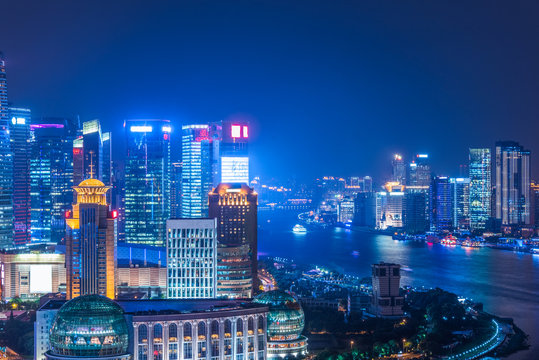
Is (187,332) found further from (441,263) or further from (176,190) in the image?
(176,190)

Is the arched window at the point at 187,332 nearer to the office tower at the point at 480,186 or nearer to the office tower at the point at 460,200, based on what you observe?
the office tower at the point at 480,186

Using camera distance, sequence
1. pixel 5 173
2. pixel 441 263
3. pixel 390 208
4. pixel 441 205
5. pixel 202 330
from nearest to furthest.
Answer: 1. pixel 202 330
2. pixel 5 173
3. pixel 441 263
4. pixel 441 205
5. pixel 390 208

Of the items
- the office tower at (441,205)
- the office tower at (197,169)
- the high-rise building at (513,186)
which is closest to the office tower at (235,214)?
the office tower at (197,169)

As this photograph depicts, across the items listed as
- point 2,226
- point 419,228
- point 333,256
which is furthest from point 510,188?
point 2,226

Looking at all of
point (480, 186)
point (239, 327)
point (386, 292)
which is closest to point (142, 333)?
point (239, 327)

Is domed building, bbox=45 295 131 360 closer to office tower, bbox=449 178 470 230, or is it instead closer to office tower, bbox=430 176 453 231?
office tower, bbox=430 176 453 231

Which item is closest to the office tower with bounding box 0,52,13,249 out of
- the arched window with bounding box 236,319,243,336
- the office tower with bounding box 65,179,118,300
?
the office tower with bounding box 65,179,118,300
